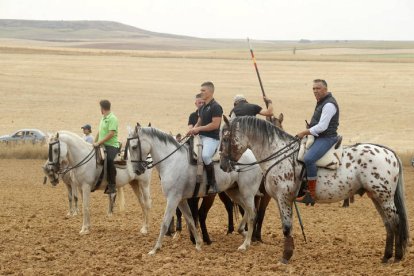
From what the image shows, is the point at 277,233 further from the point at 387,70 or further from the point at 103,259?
the point at 387,70

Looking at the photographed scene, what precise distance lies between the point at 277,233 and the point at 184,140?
8.28 ft

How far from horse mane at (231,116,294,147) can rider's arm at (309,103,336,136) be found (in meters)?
0.58

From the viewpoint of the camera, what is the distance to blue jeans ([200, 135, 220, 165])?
12359 millimetres

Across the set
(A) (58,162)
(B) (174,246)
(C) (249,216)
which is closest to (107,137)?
(A) (58,162)

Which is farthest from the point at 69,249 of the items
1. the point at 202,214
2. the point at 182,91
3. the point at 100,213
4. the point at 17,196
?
the point at 182,91

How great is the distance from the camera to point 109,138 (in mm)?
14328

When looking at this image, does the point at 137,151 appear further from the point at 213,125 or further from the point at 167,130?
the point at 167,130

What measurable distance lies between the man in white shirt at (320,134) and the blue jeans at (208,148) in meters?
1.71

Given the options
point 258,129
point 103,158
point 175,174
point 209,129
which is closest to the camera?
point 258,129

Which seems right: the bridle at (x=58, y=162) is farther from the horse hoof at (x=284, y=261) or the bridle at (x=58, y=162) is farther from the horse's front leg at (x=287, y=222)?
the horse hoof at (x=284, y=261)

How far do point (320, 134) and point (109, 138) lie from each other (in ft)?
15.1

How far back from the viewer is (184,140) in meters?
13.6

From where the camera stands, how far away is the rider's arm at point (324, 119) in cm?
1106

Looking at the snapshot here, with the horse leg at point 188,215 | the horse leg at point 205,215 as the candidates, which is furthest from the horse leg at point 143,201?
the horse leg at point 188,215
